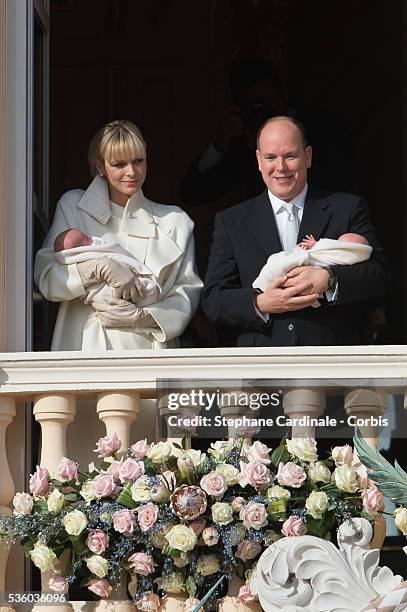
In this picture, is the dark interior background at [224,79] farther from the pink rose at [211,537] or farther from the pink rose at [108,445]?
the pink rose at [211,537]

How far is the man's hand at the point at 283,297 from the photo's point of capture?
6.18m

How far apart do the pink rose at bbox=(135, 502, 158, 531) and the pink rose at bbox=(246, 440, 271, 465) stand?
0.34 meters

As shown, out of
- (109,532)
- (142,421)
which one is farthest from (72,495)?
(142,421)

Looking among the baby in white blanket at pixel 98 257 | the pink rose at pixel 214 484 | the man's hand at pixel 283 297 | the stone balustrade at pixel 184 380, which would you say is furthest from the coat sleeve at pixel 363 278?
the pink rose at pixel 214 484

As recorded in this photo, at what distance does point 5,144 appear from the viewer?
20.4ft

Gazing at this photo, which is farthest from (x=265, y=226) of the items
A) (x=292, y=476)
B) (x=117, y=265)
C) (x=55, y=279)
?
(x=292, y=476)

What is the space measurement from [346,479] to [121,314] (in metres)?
1.15

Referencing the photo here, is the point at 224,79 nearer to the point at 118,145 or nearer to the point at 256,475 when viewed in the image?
the point at 118,145

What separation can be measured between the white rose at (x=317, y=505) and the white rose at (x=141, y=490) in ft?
1.62

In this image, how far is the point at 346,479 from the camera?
5.54 m

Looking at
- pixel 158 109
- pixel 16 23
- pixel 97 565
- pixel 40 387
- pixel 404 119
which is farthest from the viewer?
pixel 158 109

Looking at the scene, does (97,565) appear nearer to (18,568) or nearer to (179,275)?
(18,568)

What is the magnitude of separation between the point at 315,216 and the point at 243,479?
1245 mm

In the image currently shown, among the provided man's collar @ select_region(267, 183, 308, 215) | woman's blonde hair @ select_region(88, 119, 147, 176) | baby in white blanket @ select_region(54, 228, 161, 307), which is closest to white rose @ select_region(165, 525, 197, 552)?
baby in white blanket @ select_region(54, 228, 161, 307)
